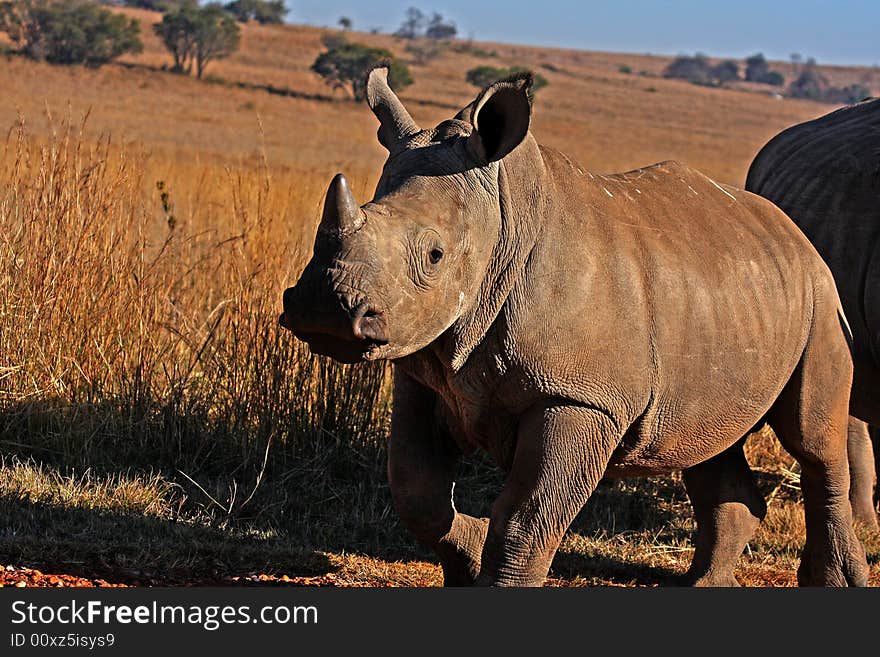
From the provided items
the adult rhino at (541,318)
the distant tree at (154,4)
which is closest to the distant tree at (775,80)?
the distant tree at (154,4)

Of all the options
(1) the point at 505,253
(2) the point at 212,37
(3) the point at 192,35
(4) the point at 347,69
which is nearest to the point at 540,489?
(1) the point at 505,253

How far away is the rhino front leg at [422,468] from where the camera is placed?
13.7 feet

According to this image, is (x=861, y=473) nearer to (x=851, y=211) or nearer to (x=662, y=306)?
(x=851, y=211)

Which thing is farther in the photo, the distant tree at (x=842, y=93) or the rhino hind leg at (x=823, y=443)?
the distant tree at (x=842, y=93)

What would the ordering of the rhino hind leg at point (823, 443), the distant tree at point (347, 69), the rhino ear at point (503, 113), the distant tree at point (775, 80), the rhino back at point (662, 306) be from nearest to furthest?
the rhino ear at point (503, 113), the rhino back at point (662, 306), the rhino hind leg at point (823, 443), the distant tree at point (347, 69), the distant tree at point (775, 80)

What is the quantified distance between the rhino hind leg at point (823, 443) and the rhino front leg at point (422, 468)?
130 cm

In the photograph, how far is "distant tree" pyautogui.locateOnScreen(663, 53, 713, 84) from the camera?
10162 centimetres

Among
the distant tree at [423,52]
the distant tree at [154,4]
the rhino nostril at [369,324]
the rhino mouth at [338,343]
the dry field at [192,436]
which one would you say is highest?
the rhino nostril at [369,324]

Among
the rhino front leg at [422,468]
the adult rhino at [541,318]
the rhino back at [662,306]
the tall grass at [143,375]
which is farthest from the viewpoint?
the tall grass at [143,375]

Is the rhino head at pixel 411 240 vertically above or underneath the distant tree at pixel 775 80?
above

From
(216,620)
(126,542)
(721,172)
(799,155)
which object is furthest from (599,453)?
(721,172)

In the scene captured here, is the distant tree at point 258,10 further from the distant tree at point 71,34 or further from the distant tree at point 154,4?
the distant tree at point 71,34

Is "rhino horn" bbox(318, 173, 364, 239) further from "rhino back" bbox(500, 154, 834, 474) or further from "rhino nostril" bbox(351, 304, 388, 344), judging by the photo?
"rhino back" bbox(500, 154, 834, 474)

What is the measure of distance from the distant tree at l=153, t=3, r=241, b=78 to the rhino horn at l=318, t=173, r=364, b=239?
44.5 metres
